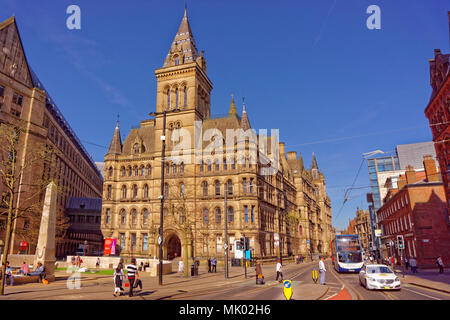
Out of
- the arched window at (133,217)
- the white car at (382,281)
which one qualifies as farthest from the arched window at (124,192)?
the white car at (382,281)

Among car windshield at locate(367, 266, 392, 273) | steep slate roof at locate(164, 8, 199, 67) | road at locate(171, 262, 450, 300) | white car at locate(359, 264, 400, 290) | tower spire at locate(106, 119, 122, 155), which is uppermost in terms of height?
steep slate roof at locate(164, 8, 199, 67)

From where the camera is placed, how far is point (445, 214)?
3744 cm

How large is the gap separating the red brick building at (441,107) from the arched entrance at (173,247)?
37125 mm

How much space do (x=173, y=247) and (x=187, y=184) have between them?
11.0 m

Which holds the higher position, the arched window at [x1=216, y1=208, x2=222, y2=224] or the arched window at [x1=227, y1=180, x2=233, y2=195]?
the arched window at [x1=227, y1=180, x2=233, y2=195]

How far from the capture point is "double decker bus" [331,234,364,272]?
104 ft

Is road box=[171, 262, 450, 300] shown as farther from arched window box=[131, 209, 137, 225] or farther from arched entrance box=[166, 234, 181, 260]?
arched window box=[131, 209, 137, 225]

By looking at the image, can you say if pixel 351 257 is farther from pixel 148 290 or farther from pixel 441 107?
pixel 148 290

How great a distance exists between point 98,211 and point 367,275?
2664 inches

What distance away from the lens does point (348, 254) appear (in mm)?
32562

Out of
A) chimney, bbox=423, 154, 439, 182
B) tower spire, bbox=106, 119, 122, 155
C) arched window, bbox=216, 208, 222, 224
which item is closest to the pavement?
arched window, bbox=216, 208, 222, 224

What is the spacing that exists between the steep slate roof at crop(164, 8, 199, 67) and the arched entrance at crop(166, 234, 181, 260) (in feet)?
Result: 100
